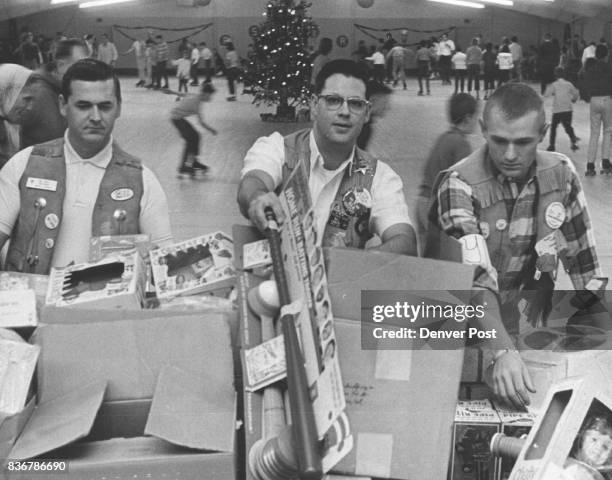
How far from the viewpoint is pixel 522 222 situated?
5.11 ft

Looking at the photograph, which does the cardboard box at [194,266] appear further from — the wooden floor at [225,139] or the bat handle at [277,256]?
the wooden floor at [225,139]

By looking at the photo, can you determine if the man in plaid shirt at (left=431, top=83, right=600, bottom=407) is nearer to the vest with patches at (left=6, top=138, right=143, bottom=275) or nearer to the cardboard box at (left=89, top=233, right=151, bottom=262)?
the cardboard box at (left=89, top=233, right=151, bottom=262)

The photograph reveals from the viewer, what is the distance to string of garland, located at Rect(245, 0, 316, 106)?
2.29 metres

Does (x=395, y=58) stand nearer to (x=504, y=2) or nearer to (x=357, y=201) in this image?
(x=504, y=2)

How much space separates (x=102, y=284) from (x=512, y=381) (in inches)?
29.1

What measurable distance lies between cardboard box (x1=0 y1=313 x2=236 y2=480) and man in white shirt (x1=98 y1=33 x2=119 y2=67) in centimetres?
122

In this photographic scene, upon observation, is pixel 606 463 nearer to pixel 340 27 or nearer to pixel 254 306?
pixel 254 306

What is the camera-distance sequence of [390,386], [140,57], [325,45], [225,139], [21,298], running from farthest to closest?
[225,139] < [140,57] < [325,45] < [21,298] < [390,386]

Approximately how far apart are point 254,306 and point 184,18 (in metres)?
1.55

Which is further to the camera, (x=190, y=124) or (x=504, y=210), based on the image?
(x=190, y=124)

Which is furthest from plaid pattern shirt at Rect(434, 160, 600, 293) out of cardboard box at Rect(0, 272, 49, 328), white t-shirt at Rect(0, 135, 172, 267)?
cardboard box at Rect(0, 272, 49, 328)

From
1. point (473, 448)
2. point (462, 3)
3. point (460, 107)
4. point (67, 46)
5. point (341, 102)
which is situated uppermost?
point (462, 3)

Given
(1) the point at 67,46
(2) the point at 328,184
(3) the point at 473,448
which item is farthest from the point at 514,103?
(1) the point at 67,46

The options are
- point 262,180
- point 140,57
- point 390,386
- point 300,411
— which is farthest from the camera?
point 140,57
